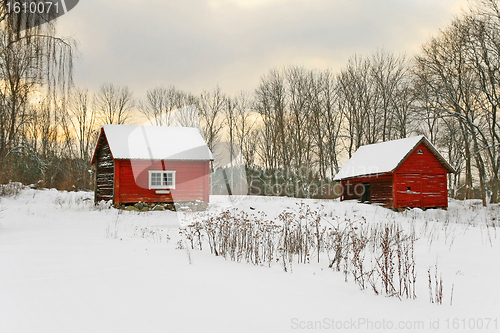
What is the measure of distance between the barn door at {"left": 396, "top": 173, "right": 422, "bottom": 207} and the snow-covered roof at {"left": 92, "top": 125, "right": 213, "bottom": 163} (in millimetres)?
11532

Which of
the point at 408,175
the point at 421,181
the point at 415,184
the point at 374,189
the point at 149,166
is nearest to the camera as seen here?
the point at 149,166

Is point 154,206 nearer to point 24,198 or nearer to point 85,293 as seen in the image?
point 24,198

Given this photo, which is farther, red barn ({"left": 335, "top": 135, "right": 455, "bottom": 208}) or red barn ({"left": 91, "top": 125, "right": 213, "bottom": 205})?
red barn ({"left": 335, "top": 135, "right": 455, "bottom": 208})

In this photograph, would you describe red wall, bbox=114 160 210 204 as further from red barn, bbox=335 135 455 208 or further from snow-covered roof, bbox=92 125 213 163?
red barn, bbox=335 135 455 208

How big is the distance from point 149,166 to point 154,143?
5.43 feet

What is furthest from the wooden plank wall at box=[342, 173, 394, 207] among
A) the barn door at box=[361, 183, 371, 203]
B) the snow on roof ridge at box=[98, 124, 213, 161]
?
the snow on roof ridge at box=[98, 124, 213, 161]

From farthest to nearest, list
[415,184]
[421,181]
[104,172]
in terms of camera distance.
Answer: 1. [421,181]
2. [415,184]
3. [104,172]

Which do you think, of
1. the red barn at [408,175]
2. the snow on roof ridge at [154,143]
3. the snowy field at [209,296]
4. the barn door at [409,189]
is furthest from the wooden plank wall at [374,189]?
the snowy field at [209,296]

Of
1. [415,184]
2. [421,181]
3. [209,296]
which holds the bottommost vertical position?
[209,296]

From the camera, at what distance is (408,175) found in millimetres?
21328

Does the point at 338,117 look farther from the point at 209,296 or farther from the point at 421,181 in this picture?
the point at 209,296

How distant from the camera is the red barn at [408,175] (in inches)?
827

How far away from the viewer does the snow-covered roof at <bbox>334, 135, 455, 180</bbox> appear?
2125 cm

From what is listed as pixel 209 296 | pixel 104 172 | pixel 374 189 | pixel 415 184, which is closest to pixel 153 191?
pixel 104 172
